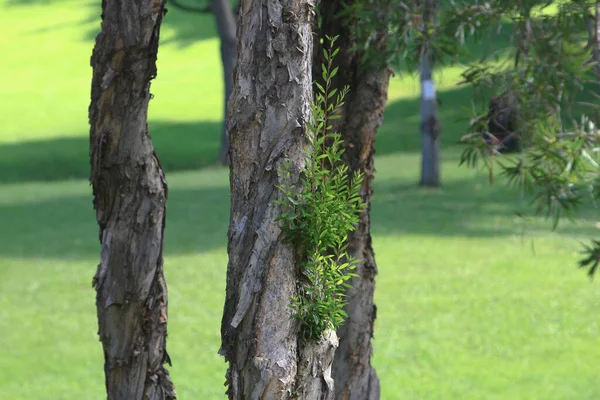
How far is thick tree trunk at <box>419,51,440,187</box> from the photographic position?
1947cm

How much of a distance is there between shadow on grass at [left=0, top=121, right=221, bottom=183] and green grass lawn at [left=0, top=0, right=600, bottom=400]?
0.52 ft

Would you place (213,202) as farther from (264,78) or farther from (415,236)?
(264,78)

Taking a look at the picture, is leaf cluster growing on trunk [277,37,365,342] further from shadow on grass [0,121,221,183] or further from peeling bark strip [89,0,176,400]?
shadow on grass [0,121,221,183]

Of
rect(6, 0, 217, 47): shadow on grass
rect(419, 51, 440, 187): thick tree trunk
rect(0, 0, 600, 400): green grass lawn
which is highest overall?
rect(6, 0, 217, 47): shadow on grass

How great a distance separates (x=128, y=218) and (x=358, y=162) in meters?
1.33

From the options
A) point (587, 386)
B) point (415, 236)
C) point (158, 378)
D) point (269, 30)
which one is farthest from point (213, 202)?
point (269, 30)

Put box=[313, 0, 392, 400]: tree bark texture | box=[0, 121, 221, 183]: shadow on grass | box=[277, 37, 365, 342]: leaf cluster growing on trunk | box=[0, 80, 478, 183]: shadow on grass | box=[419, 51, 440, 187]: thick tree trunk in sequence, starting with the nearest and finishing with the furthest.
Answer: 1. box=[277, 37, 365, 342]: leaf cluster growing on trunk
2. box=[313, 0, 392, 400]: tree bark texture
3. box=[419, 51, 440, 187]: thick tree trunk
4. box=[0, 121, 221, 183]: shadow on grass
5. box=[0, 80, 478, 183]: shadow on grass

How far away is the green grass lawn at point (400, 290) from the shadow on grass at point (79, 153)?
158 mm

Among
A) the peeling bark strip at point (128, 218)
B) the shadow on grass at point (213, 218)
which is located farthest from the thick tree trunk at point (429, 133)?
the peeling bark strip at point (128, 218)

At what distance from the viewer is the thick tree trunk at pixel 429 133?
19.5m

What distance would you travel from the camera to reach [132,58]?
5289 mm

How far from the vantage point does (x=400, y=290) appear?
1253 centimetres

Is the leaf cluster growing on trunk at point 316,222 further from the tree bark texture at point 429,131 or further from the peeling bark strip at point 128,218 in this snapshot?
the tree bark texture at point 429,131

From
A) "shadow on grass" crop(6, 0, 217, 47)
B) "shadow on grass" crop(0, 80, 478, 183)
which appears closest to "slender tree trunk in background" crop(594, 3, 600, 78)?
"shadow on grass" crop(0, 80, 478, 183)
